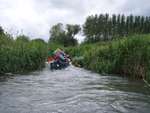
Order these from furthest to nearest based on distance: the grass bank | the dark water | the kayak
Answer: the kayak
the grass bank
the dark water

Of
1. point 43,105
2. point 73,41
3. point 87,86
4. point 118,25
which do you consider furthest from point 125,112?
point 118,25

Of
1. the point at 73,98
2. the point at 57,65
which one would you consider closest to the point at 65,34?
the point at 57,65

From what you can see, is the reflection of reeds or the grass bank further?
the reflection of reeds

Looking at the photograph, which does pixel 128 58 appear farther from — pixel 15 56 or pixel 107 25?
pixel 107 25

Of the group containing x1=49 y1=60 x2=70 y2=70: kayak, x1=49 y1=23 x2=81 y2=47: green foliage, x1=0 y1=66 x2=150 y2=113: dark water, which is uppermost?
x1=49 y1=23 x2=81 y2=47: green foliage

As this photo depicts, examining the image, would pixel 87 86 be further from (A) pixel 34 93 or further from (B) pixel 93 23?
(B) pixel 93 23

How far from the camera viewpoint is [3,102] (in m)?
9.62

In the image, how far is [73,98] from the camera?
34.8 feet

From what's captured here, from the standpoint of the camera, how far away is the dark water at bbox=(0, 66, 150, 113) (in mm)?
9022

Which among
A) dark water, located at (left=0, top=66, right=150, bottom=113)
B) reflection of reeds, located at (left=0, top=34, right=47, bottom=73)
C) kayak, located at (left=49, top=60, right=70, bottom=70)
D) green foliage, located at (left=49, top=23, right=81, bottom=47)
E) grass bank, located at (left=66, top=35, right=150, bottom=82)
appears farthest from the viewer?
green foliage, located at (left=49, top=23, right=81, bottom=47)

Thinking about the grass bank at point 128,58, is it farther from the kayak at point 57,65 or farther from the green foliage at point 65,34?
the green foliage at point 65,34

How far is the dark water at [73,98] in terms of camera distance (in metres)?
9.02

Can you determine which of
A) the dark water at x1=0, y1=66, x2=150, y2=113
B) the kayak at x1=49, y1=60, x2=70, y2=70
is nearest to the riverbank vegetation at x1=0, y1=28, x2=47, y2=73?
the kayak at x1=49, y1=60, x2=70, y2=70

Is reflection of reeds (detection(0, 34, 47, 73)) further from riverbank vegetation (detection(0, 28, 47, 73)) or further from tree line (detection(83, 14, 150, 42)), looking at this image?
tree line (detection(83, 14, 150, 42))
